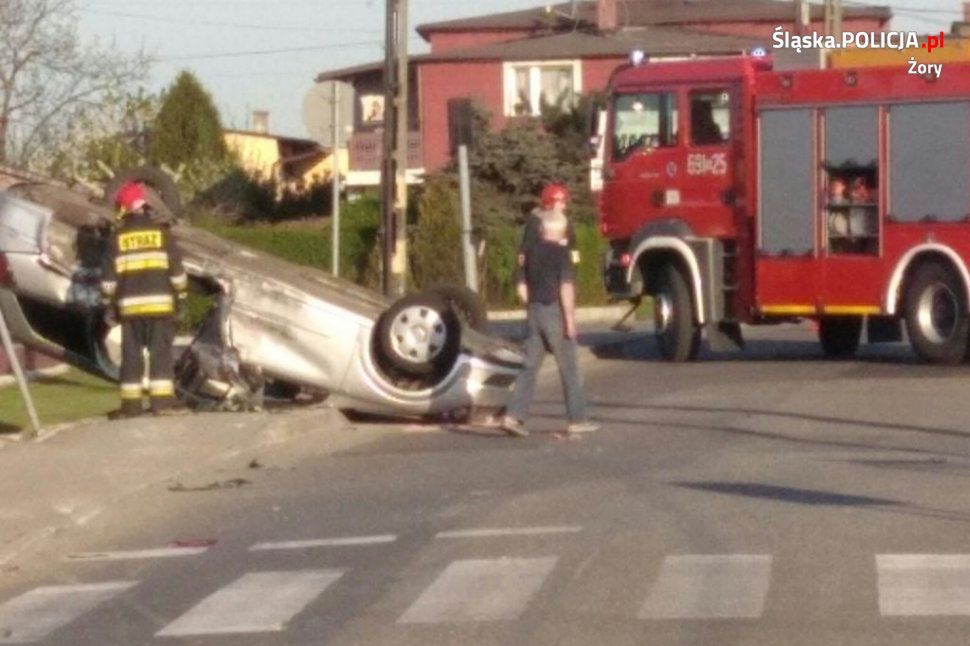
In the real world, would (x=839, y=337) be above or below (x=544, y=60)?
below

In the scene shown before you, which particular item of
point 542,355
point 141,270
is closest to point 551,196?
point 542,355

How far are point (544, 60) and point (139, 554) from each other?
154ft

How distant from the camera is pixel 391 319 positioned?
16.8 meters

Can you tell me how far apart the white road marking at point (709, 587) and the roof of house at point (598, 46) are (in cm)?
4528

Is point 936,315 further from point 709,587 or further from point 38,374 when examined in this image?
point 709,587

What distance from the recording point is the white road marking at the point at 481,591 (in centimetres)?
905

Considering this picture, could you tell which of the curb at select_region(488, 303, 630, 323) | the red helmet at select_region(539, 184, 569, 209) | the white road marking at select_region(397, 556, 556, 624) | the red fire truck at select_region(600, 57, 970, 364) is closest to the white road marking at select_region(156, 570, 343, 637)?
the white road marking at select_region(397, 556, 556, 624)

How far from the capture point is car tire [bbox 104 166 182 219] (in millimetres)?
17672

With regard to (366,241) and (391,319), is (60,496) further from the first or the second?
(366,241)

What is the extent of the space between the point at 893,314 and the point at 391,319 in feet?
23.7

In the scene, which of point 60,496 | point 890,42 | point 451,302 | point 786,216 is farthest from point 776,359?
point 60,496

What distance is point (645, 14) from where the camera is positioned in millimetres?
65000

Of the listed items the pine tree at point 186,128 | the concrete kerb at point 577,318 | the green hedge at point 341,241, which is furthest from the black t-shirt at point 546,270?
the pine tree at point 186,128

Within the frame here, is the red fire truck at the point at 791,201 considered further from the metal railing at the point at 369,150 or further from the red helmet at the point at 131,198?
the metal railing at the point at 369,150
